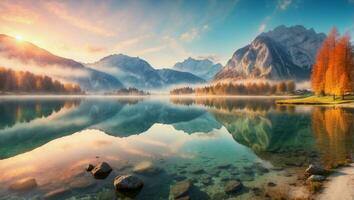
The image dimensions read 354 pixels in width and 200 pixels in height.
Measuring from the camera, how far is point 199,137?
4606cm

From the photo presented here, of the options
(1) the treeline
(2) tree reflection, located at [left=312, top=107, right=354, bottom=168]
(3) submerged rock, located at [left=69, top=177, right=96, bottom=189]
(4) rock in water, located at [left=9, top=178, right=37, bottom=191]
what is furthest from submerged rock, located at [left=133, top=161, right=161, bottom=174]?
(1) the treeline

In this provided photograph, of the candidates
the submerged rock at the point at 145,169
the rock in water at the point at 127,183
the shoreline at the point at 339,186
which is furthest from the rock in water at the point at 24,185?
the shoreline at the point at 339,186

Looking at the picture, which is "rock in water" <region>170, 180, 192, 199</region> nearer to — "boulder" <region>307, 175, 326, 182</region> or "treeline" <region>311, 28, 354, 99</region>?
"boulder" <region>307, 175, 326, 182</region>

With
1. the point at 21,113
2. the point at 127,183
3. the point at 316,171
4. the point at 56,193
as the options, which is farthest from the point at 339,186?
the point at 21,113

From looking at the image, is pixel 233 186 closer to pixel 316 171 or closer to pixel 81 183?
pixel 316 171

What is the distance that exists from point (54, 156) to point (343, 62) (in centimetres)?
11690

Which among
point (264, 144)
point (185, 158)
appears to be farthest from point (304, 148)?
point (185, 158)

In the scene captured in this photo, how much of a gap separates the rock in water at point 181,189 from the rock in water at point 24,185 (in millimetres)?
11622

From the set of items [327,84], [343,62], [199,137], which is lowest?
[199,137]

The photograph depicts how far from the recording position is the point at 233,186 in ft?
65.8

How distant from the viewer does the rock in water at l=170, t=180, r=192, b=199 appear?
18.6m

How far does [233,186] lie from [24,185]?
17.3 metres

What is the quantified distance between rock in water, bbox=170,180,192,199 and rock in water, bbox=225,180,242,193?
310cm

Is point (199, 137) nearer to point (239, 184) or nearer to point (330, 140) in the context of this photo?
point (330, 140)
